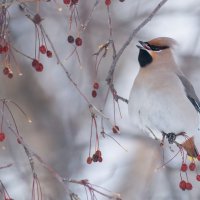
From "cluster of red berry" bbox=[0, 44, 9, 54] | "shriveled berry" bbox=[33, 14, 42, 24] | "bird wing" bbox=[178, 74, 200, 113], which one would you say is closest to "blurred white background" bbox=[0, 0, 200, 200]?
"bird wing" bbox=[178, 74, 200, 113]

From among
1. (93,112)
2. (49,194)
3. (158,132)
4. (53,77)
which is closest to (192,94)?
(158,132)

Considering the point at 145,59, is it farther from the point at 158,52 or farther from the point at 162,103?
the point at 162,103

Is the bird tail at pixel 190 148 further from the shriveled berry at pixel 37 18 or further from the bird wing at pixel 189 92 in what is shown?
the shriveled berry at pixel 37 18

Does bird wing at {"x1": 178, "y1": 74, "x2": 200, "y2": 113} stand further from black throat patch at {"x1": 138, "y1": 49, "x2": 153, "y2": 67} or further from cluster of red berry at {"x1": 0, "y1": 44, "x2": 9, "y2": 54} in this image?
cluster of red berry at {"x1": 0, "y1": 44, "x2": 9, "y2": 54}

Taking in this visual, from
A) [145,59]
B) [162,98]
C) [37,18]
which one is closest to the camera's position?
[37,18]

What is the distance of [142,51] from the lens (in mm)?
3592

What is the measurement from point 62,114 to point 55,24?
813 mm

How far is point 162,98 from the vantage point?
351cm

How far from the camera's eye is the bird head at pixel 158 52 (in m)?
3.57

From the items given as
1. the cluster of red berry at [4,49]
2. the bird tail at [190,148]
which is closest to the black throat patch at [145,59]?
the bird tail at [190,148]

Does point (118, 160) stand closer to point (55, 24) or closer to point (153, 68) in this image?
point (55, 24)

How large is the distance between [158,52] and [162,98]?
9.7 inches

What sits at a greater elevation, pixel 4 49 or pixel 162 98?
pixel 4 49

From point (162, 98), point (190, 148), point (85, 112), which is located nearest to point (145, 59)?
point (162, 98)
